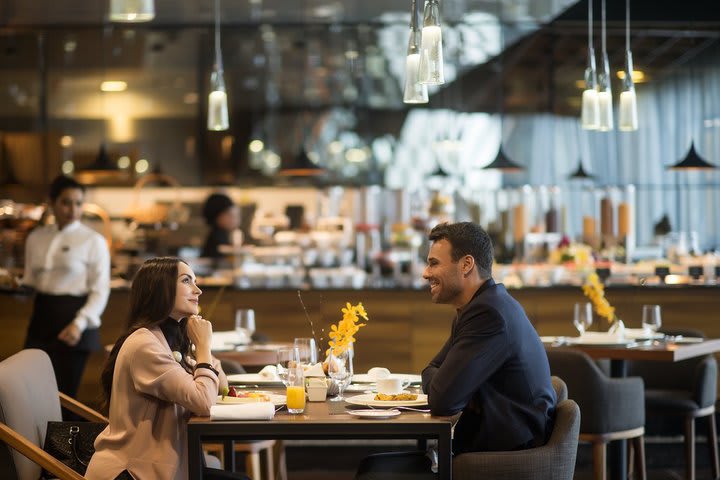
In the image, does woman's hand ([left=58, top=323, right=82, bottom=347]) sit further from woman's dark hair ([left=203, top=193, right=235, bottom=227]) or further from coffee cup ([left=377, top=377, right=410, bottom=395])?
woman's dark hair ([left=203, top=193, right=235, bottom=227])

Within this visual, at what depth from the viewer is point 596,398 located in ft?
16.2

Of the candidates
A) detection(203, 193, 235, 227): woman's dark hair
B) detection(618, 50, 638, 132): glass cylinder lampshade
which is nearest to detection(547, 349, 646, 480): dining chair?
detection(618, 50, 638, 132): glass cylinder lampshade

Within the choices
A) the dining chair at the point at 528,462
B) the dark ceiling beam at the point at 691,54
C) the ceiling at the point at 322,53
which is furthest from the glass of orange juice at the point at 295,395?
the dark ceiling beam at the point at 691,54

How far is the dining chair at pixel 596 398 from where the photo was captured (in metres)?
4.93

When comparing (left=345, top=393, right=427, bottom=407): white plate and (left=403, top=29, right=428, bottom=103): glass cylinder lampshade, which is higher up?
(left=403, top=29, right=428, bottom=103): glass cylinder lampshade

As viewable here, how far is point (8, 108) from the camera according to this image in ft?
38.7

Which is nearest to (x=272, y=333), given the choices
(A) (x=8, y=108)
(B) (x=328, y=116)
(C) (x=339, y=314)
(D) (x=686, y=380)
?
(C) (x=339, y=314)

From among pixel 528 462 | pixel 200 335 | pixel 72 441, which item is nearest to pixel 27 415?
pixel 72 441

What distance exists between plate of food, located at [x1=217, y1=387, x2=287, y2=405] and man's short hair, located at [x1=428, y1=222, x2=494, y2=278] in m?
0.74

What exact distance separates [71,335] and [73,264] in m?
0.44

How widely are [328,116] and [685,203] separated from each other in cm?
402

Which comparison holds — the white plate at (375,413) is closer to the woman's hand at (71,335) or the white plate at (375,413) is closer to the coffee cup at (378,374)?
the coffee cup at (378,374)

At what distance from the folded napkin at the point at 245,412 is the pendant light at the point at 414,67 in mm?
1438

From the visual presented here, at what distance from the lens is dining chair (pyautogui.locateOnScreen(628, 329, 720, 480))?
5676 millimetres
